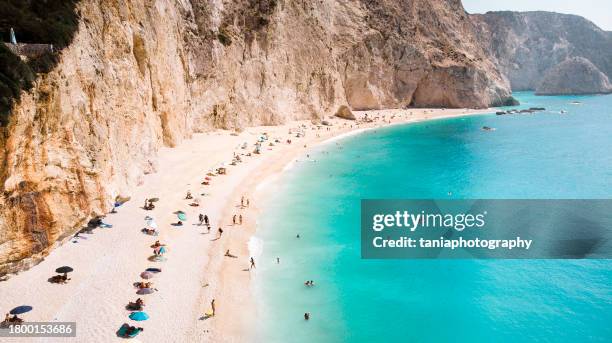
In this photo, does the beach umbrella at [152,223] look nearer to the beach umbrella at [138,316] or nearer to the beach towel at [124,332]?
the beach umbrella at [138,316]

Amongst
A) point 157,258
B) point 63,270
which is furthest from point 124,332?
point 157,258

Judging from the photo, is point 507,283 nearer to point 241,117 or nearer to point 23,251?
point 23,251

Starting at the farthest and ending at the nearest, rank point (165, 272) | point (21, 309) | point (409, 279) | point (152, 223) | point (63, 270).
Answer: point (152, 223) < point (409, 279) < point (165, 272) < point (63, 270) < point (21, 309)

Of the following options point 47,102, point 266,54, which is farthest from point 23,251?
point 266,54

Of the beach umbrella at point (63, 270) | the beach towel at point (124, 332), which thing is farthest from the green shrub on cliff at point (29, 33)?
the beach towel at point (124, 332)

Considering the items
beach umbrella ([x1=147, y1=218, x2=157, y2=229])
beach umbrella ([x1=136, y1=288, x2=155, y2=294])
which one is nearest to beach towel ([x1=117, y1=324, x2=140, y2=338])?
beach umbrella ([x1=136, y1=288, x2=155, y2=294])

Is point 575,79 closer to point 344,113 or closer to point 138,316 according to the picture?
point 344,113
